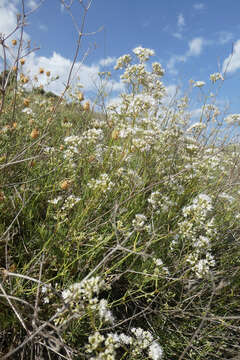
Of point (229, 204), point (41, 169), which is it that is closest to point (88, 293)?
point (41, 169)

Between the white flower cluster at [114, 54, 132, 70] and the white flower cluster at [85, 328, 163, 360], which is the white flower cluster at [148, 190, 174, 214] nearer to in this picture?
the white flower cluster at [85, 328, 163, 360]

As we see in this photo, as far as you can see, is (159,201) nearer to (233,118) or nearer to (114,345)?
(114,345)

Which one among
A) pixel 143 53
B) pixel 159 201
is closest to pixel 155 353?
pixel 159 201

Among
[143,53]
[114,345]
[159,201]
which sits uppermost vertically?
[143,53]

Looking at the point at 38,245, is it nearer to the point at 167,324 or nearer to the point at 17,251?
the point at 17,251

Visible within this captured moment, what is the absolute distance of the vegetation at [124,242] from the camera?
1628mm

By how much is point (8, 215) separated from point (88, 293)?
4.34 feet

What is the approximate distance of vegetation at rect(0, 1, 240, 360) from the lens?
1628 millimetres

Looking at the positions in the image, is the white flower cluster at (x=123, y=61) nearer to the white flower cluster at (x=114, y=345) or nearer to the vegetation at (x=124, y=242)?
the vegetation at (x=124, y=242)

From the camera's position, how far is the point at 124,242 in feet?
4.69

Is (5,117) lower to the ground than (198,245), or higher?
higher

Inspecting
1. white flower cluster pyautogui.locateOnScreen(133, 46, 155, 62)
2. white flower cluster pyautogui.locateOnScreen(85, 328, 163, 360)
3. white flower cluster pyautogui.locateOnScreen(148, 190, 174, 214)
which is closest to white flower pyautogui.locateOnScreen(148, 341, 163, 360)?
white flower cluster pyautogui.locateOnScreen(85, 328, 163, 360)

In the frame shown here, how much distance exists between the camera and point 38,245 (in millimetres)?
2158

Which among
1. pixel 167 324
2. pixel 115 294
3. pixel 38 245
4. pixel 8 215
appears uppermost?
pixel 8 215
